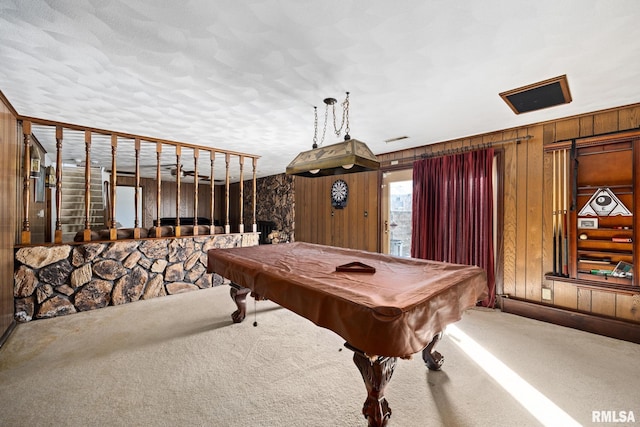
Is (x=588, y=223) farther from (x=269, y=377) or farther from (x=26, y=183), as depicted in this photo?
(x=26, y=183)

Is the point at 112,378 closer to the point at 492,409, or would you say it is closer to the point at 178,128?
the point at 492,409

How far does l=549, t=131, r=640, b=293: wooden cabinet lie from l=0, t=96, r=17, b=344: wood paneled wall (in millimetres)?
5569

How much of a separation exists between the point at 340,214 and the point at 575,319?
360cm

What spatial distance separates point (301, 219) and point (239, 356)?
14.2ft

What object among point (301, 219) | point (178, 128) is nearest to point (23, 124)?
point (178, 128)

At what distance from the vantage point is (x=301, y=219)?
6363 mm

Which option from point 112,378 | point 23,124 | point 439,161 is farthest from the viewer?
point 439,161

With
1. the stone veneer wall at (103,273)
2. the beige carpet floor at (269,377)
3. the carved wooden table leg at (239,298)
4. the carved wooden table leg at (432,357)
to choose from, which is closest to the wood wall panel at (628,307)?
the beige carpet floor at (269,377)

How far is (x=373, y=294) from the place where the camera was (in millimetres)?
1421

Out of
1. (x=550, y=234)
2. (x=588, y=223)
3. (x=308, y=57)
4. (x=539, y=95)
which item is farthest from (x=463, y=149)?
(x=308, y=57)

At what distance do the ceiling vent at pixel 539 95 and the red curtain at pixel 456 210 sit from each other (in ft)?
2.68

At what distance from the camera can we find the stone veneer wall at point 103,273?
2.90 m

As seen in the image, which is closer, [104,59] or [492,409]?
[492,409]

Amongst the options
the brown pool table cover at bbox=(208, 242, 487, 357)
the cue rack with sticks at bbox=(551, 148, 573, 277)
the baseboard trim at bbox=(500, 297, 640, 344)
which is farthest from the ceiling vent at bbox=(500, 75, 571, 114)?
the baseboard trim at bbox=(500, 297, 640, 344)
